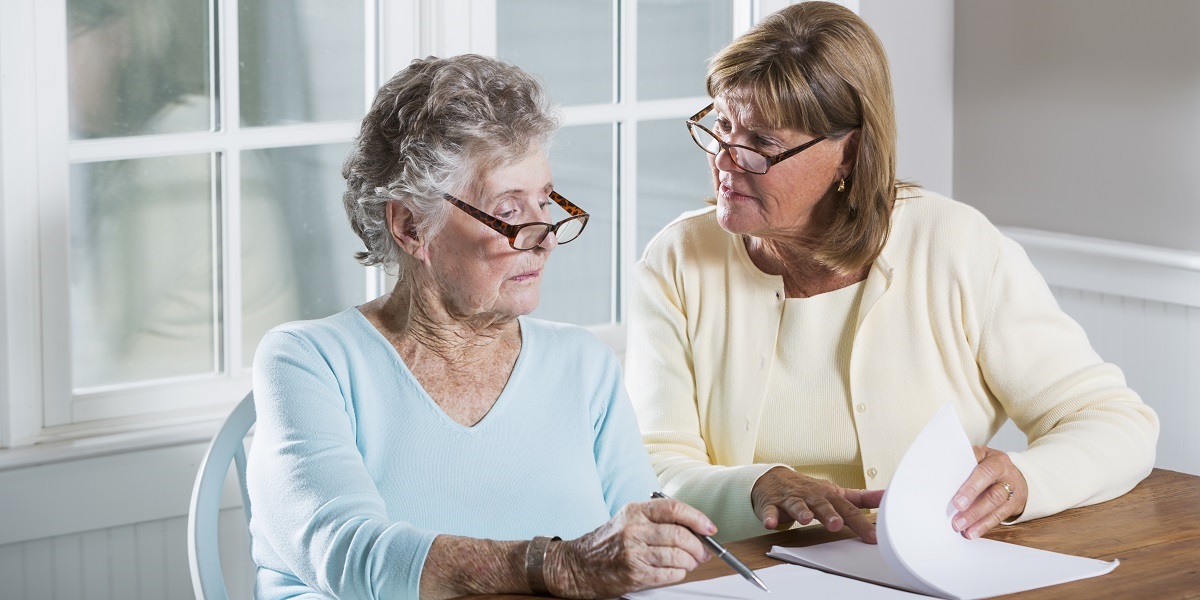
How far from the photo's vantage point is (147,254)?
7.31 feet

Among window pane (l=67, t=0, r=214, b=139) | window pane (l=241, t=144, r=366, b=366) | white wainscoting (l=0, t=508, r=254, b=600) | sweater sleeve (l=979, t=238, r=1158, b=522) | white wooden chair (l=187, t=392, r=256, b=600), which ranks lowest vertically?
white wainscoting (l=0, t=508, r=254, b=600)

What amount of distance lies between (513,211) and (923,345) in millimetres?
676

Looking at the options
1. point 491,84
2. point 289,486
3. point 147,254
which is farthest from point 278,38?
point 289,486

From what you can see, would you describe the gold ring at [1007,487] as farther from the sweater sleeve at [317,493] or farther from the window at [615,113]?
the window at [615,113]

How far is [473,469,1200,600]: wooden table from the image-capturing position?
1.37 meters

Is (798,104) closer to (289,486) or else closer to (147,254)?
(289,486)

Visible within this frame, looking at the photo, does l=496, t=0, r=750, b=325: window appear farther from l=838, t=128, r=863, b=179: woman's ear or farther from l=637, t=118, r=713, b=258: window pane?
l=838, t=128, r=863, b=179: woman's ear

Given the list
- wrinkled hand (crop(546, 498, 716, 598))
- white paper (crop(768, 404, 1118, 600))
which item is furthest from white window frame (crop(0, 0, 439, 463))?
white paper (crop(768, 404, 1118, 600))

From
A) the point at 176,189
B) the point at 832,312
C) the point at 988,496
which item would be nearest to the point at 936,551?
the point at 988,496

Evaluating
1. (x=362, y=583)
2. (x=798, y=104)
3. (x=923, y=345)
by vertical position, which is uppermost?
(x=798, y=104)

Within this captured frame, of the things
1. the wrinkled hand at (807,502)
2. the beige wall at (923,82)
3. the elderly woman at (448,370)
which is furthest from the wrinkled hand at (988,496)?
the beige wall at (923,82)

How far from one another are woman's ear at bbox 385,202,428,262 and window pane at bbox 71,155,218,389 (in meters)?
0.74

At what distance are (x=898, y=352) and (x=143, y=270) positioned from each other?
127 centimetres

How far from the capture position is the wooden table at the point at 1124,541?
4.49ft
